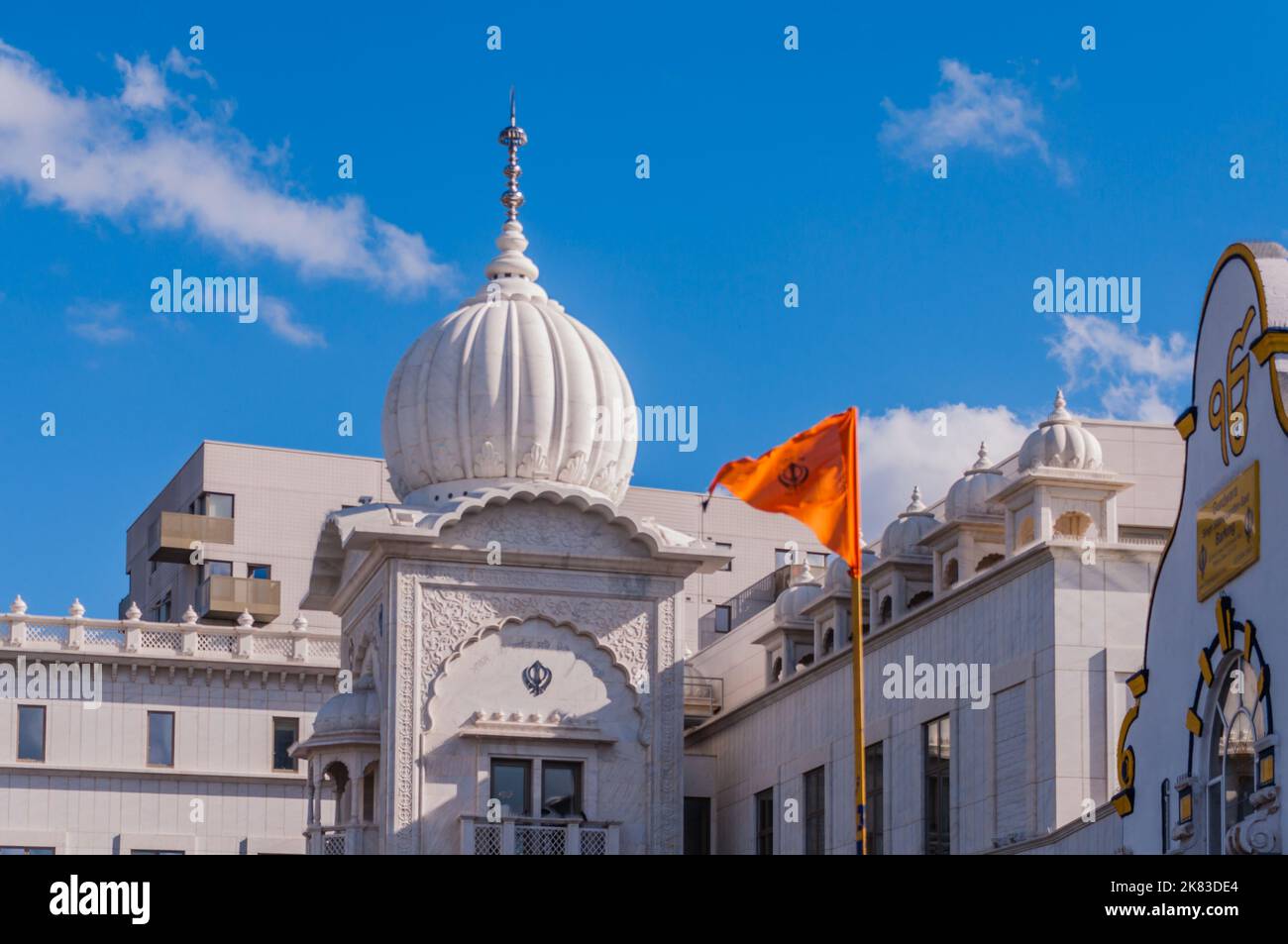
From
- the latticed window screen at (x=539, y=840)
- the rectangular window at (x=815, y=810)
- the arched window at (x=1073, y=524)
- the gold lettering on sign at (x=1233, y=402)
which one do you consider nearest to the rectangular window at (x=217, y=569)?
the latticed window screen at (x=539, y=840)

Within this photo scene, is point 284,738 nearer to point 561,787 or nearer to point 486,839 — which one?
point 561,787

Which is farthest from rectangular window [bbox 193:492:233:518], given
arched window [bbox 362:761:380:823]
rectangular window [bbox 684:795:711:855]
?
arched window [bbox 362:761:380:823]

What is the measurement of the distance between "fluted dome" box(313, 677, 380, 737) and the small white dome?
9.87 m

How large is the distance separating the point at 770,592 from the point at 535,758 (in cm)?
2484

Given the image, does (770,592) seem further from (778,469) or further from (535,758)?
(778,469)

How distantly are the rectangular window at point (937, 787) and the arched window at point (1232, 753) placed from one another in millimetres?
15358

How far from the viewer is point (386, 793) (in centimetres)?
4812

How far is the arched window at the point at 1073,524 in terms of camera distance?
142ft

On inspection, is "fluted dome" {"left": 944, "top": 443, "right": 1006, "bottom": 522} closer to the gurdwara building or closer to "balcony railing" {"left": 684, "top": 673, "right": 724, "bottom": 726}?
the gurdwara building

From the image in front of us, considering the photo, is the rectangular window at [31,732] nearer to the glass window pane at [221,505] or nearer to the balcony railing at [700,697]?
the glass window pane at [221,505]

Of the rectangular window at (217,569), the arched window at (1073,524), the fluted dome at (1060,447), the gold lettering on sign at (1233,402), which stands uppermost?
the rectangular window at (217,569)

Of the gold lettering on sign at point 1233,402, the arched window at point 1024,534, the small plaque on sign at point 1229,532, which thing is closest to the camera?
the small plaque on sign at point 1229,532

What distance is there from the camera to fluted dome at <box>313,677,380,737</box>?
49500 millimetres
